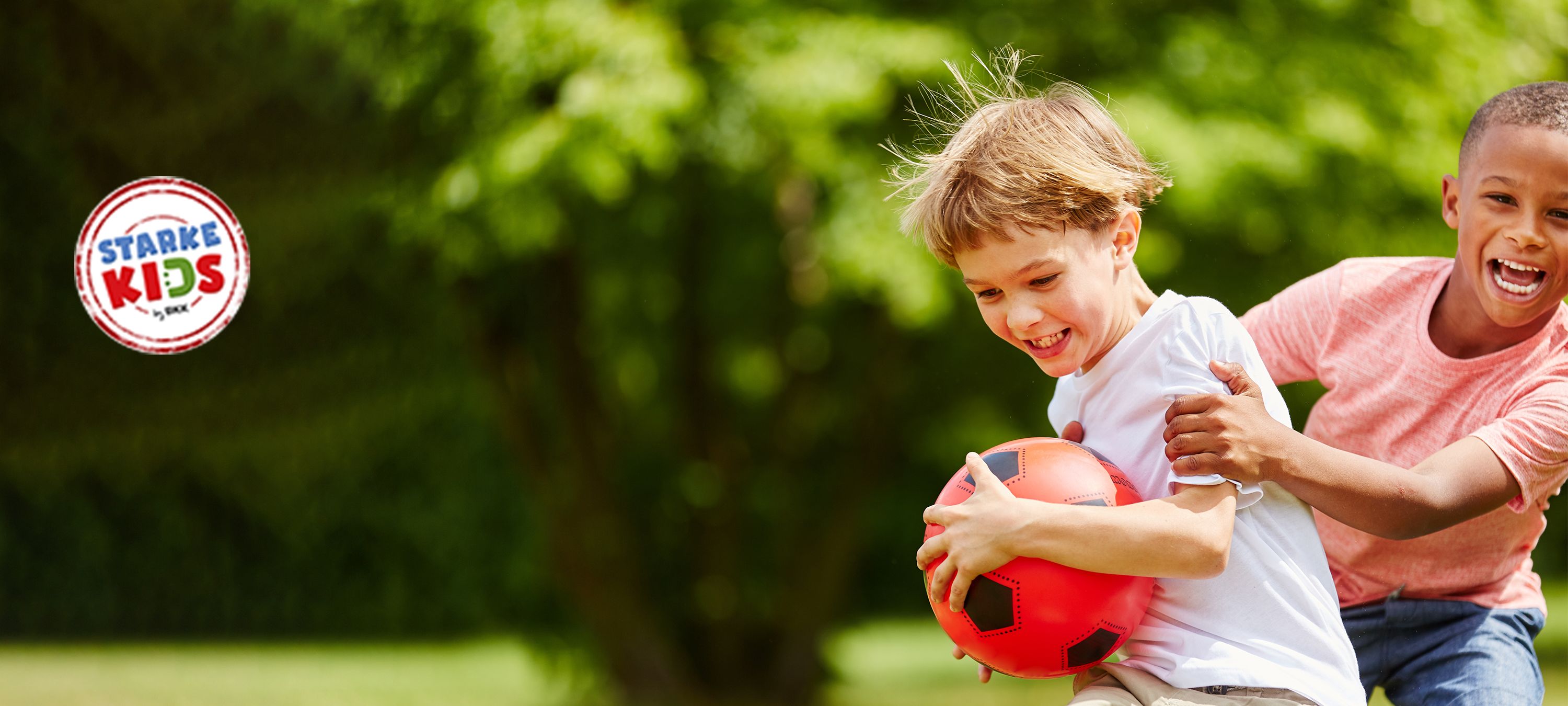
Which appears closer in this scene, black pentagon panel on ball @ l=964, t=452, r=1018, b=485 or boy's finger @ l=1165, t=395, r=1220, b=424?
boy's finger @ l=1165, t=395, r=1220, b=424

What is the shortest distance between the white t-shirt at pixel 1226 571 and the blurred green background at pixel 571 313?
106 inches

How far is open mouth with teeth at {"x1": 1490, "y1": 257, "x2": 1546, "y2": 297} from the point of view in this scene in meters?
2.79

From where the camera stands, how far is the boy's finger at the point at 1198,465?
2445 mm

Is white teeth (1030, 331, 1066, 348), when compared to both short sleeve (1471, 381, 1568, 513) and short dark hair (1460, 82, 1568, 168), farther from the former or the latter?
short dark hair (1460, 82, 1568, 168)

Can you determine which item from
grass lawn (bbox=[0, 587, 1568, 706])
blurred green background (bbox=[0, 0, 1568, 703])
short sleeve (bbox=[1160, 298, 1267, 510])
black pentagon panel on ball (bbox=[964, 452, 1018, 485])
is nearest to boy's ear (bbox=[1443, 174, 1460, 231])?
short sleeve (bbox=[1160, 298, 1267, 510])

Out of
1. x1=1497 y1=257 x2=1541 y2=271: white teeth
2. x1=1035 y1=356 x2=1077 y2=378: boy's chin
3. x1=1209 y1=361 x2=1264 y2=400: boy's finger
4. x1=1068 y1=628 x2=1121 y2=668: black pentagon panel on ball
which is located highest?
x1=1497 y1=257 x2=1541 y2=271: white teeth

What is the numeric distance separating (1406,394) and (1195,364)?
2.30 ft

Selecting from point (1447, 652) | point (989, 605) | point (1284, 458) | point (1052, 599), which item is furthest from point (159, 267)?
point (1447, 652)

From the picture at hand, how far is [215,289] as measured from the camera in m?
7.07

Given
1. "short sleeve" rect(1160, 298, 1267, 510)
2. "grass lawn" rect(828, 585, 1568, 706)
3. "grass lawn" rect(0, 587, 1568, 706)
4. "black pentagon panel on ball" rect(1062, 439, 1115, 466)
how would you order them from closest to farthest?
"short sleeve" rect(1160, 298, 1267, 510) < "black pentagon panel on ball" rect(1062, 439, 1115, 466) < "grass lawn" rect(0, 587, 1568, 706) < "grass lawn" rect(828, 585, 1568, 706)

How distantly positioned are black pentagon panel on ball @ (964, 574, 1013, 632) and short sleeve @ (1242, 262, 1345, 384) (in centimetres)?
98

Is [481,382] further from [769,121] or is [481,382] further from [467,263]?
[769,121]

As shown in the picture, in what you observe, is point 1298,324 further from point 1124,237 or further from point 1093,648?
point 1093,648

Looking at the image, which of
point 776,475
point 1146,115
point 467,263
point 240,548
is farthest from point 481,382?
point 1146,115
